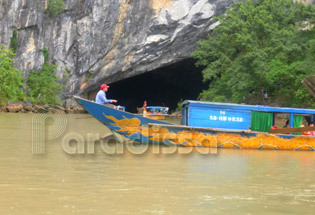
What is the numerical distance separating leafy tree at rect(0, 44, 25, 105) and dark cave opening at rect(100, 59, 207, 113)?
12363 millimetres

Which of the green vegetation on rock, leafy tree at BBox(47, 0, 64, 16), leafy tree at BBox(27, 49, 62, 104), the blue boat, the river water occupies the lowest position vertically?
the river water

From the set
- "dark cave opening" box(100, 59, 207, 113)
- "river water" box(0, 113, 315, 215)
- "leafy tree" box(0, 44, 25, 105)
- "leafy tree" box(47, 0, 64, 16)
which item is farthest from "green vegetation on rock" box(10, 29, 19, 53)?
"river water" box(0, 113, 315, 215)

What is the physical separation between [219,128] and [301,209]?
6.32 meters

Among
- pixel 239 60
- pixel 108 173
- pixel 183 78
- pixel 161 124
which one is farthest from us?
pixel 183 78

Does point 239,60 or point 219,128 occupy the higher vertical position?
point 239,60

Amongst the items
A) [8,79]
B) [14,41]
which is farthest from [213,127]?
[14,41]

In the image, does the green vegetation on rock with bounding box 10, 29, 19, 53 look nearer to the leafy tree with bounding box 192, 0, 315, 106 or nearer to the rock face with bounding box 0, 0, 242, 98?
the rock face with bounding box 0, 0, 242, 98

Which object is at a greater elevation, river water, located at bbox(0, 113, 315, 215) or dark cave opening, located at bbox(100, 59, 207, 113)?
dark cave opening, located at bbox(100, 59, 207, 113)

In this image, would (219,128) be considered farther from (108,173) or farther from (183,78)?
(183,78)

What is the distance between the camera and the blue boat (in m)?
11.0

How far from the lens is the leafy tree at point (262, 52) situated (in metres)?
24.6

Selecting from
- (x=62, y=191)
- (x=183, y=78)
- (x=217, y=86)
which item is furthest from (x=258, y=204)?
(x=183, y=78)

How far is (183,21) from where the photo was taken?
109 feet

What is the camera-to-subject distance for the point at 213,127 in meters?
11.7
